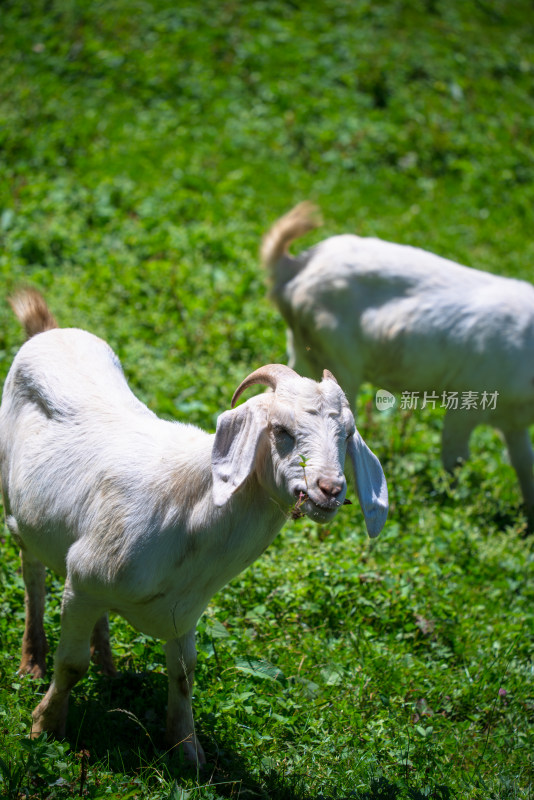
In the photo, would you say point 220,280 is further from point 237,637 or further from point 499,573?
point 237,637

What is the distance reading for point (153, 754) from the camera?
10.8ft

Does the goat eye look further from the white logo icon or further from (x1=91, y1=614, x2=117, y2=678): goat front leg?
the white logo icon

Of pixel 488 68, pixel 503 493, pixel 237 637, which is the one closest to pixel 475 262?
pixel 503 493

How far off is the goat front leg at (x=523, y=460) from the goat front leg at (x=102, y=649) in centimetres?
357

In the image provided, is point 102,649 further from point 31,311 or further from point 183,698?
point 31,311

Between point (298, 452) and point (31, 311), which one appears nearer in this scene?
point (298, 452)

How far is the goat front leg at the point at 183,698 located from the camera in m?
3.23

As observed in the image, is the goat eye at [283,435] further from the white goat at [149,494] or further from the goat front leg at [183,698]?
the goat front leg at [183,698]

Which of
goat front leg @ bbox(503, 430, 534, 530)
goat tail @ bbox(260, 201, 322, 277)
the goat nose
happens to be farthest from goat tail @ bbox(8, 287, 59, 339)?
goat front leg @ bbox(503, 430, 534, 530)

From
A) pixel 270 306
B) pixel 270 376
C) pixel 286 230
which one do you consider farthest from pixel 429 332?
pixel 270 376

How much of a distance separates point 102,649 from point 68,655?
551 mm

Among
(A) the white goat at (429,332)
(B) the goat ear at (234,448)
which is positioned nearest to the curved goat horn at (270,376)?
(B) the goat ear at (234,448)

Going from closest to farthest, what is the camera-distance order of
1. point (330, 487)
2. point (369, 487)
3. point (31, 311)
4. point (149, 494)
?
point (330, 487) < point (369, 487) < point (149, 494) < point (31, 311)

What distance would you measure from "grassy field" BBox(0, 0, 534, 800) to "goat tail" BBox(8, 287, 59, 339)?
46.3 inches
